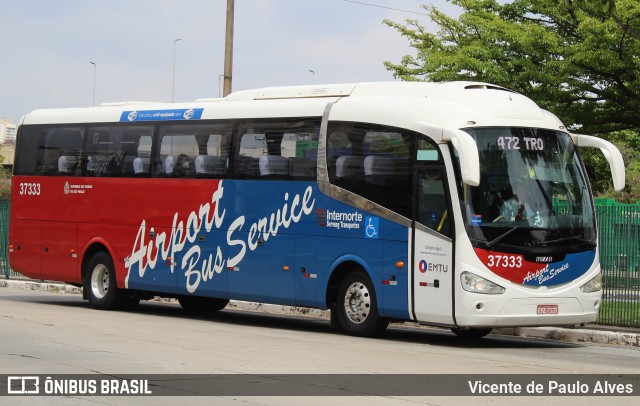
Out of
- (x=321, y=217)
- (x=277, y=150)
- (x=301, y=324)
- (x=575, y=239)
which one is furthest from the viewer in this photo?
(x=301, y=324)

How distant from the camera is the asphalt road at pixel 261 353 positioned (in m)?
10.8

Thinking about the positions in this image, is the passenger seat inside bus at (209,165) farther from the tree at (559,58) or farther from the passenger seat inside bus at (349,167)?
the tree at (559,58)

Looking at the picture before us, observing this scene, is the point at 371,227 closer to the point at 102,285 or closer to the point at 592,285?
the point at 592,285

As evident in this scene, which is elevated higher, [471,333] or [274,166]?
[274,166]

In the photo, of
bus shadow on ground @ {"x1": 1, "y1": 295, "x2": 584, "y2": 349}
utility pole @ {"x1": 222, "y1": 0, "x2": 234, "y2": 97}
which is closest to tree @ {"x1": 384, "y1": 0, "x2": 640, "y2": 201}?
utility pole @ {"x1": 222, "y1": 0, "x2": 234, "y2": 97}

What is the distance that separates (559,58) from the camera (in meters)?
28.8

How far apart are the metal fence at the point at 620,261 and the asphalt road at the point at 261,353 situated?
1.83 m

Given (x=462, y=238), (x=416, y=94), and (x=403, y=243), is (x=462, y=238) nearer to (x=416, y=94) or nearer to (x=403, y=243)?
(x=403, y=243)

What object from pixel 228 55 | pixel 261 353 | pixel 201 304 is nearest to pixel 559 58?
pixel 228 55

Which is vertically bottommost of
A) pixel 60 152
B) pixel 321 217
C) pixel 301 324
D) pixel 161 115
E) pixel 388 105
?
pixel 301 324

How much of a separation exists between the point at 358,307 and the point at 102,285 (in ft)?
22.3

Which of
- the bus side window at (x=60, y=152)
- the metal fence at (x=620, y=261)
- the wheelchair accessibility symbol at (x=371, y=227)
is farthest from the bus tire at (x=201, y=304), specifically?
the metal fence at (x=620, y=261)

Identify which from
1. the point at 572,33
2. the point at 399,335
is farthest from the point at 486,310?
the point at 572,33

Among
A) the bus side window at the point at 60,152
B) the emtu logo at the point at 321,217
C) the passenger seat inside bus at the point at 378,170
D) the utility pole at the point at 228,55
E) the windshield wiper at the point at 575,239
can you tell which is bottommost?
the windshield wiper at the point at 575,239
